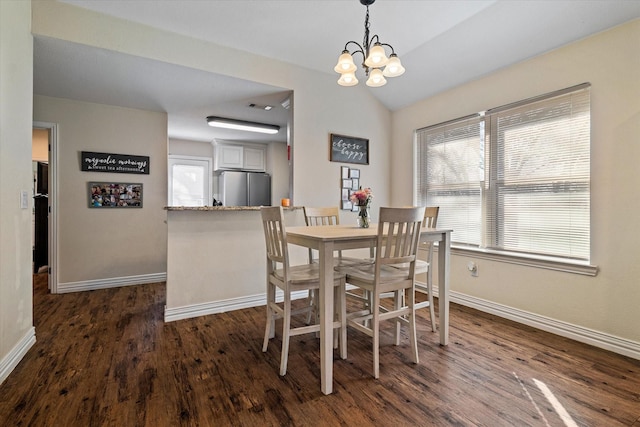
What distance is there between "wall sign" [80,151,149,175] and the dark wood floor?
2.01 metres

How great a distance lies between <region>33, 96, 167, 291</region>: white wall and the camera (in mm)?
3703

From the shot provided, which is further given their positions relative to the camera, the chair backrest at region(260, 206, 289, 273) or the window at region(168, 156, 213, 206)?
the window at region(168, 156, 213, 206)

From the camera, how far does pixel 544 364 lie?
204 centimetres

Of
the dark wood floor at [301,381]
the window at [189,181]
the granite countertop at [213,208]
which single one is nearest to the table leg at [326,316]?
the dark wood floor at [301,381]

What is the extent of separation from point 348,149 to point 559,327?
2.72 metres

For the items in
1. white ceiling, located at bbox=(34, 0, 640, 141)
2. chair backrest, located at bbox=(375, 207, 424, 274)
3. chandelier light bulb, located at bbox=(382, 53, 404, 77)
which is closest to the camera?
chair backrest, located at bbox=(375, 207, 424, 274)

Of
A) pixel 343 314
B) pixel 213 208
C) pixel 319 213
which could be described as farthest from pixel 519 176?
pixel 213 208

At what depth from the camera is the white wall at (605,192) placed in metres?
2.16

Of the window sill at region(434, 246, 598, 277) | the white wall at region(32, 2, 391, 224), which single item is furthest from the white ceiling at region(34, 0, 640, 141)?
the window sill at region(434, 246, 598, 277)

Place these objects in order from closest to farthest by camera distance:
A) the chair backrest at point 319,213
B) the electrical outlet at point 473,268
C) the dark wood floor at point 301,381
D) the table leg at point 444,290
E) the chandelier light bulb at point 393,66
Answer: the dark wood floor at point 301,381, the chandelier light bulb at point 393,66, the table leg at point 444,290, the chair backrest at point 319,213, the electrical outlet at point 473,268

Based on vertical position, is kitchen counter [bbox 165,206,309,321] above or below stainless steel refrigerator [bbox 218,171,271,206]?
below

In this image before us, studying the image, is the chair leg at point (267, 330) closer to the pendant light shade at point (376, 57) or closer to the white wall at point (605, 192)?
the pendant light shade at point (376, 57)

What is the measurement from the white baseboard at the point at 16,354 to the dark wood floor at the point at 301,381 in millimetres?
41

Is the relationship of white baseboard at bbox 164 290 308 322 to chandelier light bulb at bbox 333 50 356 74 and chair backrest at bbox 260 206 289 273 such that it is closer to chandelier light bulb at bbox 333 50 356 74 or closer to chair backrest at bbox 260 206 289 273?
chair backrest at bbox 260 206 289 273
